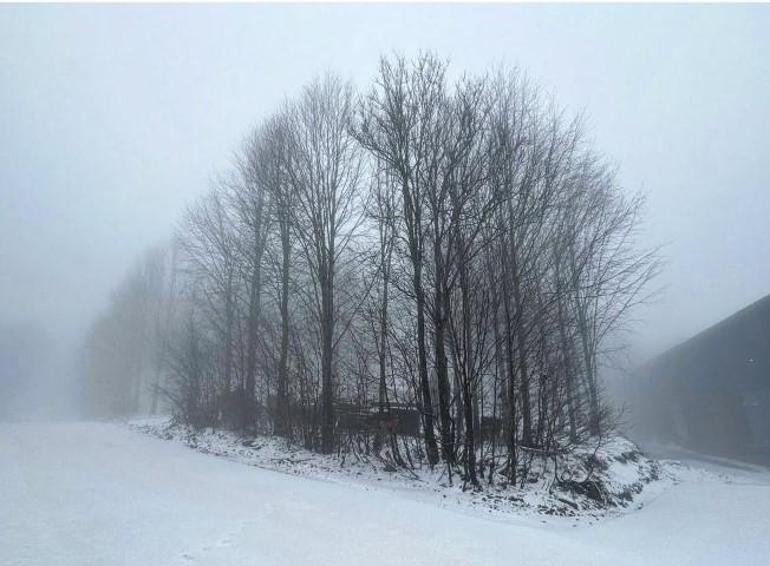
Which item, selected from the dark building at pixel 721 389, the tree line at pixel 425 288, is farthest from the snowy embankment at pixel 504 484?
the dark building at pixel 721 389

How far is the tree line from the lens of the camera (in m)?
10.4

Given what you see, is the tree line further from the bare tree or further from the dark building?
the dark building

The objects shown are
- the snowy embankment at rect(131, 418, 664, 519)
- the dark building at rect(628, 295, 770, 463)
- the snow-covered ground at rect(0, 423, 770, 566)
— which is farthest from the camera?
the dark building at rect(628, 295, 770, 463)

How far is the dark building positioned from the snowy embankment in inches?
414

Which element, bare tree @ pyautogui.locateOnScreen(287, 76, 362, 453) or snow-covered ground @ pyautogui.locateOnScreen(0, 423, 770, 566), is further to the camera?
bare tree @ pyautogui.locateOnScreen(287, 76, 362, 453)

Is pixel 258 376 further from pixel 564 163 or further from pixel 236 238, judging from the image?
pixel 564 163

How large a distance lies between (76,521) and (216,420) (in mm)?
13935

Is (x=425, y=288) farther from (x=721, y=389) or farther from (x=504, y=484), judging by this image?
(x=721, y=389)

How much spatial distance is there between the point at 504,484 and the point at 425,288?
4.35 meters

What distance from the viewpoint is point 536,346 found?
10.8 m

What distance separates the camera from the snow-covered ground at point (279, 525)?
171 inches

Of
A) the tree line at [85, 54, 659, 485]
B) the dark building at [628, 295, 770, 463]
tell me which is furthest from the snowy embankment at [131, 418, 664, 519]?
the dark building at [628, 295, 770, 463]

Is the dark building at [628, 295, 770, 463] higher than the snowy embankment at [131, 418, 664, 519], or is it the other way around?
the dark building at [628, 295, 770, 463]

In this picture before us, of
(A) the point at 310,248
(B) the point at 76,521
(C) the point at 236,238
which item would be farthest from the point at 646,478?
(C) the point at 236,238
